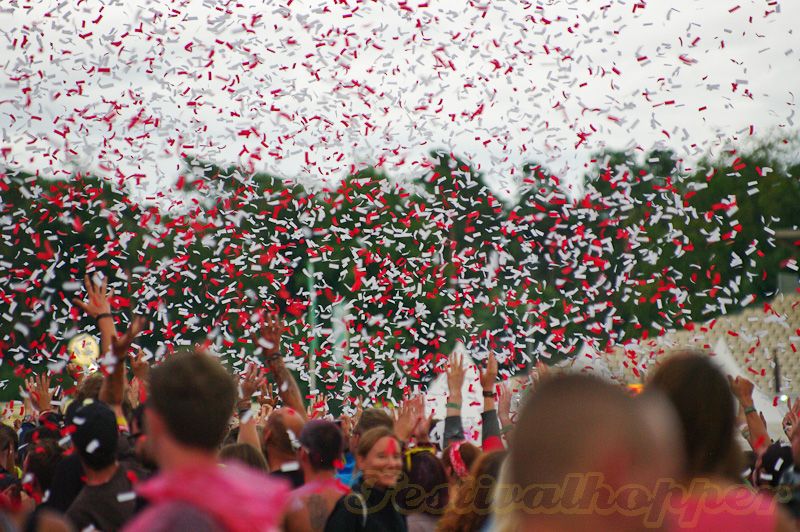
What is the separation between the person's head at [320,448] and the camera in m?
5.38

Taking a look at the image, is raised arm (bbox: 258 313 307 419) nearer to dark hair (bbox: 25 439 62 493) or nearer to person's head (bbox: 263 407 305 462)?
person's head (bbox: 263 407 305 462)

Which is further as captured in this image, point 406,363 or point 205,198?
point 406,363

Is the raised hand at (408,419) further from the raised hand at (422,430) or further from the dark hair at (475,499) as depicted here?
the dark hair at (475,499)

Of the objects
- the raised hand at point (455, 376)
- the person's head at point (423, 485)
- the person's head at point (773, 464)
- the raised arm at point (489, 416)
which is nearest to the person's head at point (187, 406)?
the person's head at point (423, 485)

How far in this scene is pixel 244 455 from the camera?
228 inches

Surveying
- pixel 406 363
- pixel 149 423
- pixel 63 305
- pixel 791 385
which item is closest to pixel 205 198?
pixel 406 363

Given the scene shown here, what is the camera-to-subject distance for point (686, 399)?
364 centimetres

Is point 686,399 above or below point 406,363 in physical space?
above

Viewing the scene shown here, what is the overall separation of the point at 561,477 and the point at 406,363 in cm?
1891

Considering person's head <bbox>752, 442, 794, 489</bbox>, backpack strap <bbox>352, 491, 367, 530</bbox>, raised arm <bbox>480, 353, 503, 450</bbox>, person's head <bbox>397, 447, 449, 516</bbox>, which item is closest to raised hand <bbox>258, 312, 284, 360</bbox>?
raised arm <bbox>480, 353, 503, 450</bbox>

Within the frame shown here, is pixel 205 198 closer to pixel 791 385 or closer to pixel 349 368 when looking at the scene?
pixel 349 368

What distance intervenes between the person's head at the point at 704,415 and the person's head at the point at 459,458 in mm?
2713

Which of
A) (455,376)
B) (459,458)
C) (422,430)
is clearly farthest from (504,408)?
(459,458)

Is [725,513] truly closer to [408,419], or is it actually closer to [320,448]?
[320,448]
